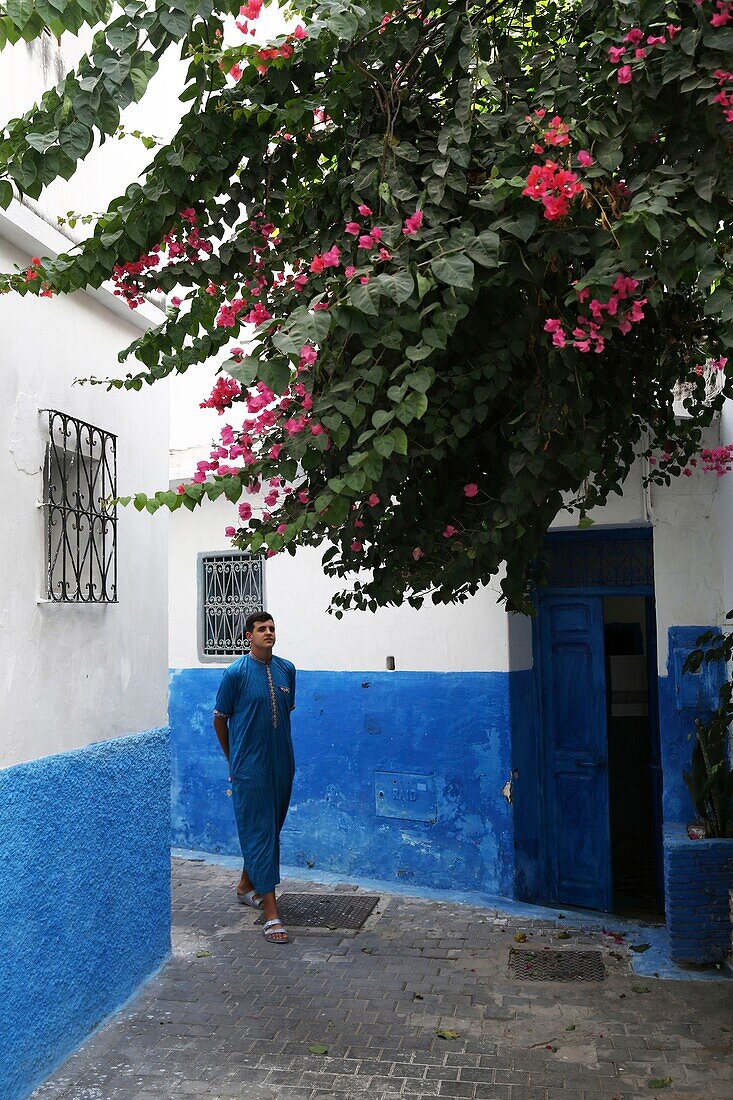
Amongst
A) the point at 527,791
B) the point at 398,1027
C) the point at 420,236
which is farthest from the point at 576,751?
the point at 420,236

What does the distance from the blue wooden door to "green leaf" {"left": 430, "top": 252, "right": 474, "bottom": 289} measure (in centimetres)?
457

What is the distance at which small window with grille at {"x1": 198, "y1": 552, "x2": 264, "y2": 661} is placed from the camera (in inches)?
332

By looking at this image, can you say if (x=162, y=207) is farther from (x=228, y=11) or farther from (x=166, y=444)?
(x=166, y=444)

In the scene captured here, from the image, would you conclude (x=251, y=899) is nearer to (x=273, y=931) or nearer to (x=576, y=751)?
(x=273, y=931)

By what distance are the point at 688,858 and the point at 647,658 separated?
100 inches

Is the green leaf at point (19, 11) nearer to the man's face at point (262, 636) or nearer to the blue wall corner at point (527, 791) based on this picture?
the man's face at point (262, 636)

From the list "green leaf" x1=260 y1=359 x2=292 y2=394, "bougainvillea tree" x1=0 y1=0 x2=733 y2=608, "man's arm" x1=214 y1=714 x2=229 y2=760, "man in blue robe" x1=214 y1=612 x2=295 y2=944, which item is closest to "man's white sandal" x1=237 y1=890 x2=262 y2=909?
"man in blue robe" x1=214 y1=612 x2=295 y2=944

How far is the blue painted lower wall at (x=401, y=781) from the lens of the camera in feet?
23.2

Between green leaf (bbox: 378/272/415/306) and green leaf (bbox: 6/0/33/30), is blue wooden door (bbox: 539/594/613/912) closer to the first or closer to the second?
green leaf (bbox: 378/272/415/306)

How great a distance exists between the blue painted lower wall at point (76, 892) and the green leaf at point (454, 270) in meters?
2.63

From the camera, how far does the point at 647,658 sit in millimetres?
7938

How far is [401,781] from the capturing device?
7.43 metres

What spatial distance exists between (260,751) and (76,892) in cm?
193

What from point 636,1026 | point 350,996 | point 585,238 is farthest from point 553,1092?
point 585,238
